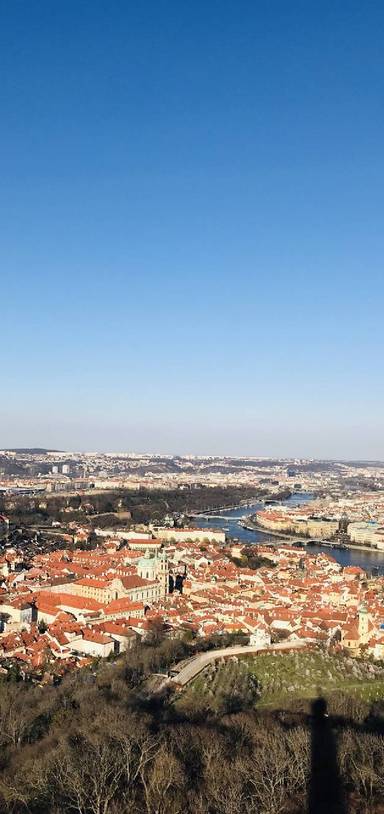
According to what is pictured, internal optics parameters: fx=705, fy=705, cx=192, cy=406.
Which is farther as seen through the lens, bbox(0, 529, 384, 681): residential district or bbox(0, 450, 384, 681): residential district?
bbox(0, 450, 384, 681): residential district

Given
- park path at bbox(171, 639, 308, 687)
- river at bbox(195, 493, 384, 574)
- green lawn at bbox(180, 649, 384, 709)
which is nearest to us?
green lawn at bbox(180, 649, 384, 709)

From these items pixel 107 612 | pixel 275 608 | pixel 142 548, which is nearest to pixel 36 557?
pixel 142 548

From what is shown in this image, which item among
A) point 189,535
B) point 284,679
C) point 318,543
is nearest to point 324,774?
point 284,679

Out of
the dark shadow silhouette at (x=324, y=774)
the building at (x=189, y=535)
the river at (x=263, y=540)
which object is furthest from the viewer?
the building at (x=189, y=535)

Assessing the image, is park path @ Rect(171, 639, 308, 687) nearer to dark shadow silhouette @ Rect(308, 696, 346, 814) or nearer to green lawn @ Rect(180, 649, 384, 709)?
green lawn @ Rect(180, 649, 384, 709)

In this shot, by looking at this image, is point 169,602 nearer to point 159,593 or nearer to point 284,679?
point 159,593

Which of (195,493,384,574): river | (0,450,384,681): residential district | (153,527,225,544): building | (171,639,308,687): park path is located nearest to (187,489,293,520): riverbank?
(195,493,384,574): river

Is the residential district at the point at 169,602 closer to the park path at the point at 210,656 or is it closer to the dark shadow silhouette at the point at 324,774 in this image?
the park path at the point at 210,656

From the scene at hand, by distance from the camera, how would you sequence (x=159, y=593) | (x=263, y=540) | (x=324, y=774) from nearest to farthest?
(x=324, y=774) < (x=159, y=593) < (x=263, y=540)

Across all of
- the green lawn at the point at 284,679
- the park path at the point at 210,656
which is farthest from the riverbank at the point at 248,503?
the green lawn at the point at 284,679
